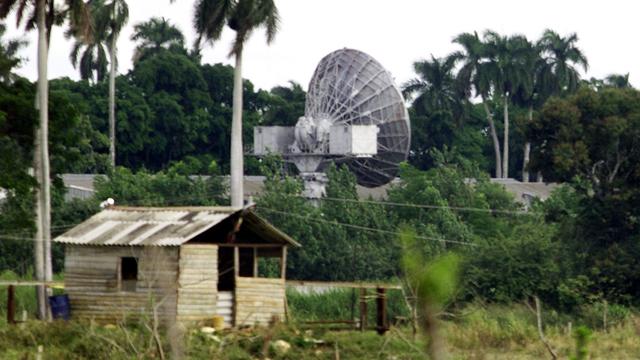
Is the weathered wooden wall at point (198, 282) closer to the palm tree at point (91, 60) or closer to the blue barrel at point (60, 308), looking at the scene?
the blue barrel at point (60, 308)

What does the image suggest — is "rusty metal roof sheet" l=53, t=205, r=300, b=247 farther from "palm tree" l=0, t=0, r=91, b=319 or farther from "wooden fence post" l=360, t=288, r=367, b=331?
"palm tree" l=0, t=0, r=91, b=319

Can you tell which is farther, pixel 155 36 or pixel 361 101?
pixel 155 36

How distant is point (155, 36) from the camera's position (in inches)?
Result: 3952

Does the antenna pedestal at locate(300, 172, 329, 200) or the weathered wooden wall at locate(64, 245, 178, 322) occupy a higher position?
the antenna pedestal at locate(300, 172, 329, 200)

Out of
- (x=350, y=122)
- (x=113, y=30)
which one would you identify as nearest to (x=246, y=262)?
(x=350, y=122)

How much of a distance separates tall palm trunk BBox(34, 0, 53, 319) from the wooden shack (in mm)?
5971

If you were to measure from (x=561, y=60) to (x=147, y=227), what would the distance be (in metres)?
62.8

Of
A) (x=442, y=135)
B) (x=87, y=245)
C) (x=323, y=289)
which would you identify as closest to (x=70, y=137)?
(x=323, y=289)

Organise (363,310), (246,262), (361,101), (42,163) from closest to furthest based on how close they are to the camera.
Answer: (363,310), (246,262), (42,163), (361,101)

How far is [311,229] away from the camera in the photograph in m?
59.3

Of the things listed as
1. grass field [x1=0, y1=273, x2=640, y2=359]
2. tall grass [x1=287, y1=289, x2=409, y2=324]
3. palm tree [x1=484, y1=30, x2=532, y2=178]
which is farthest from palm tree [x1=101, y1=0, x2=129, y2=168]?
grass field [x1=0, y1=273, x2=640, y2=359]

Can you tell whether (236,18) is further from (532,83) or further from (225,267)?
(532,83)

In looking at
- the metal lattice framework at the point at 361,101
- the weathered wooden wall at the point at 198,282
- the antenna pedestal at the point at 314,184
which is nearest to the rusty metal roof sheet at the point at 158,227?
the weathered wooden wall at the point at 198,282

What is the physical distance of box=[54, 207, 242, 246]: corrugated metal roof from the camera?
30.6 meters
